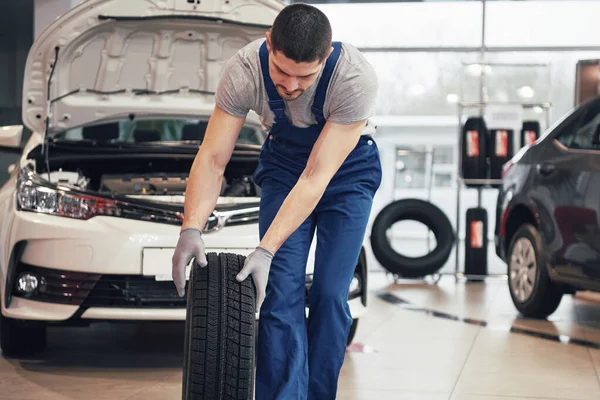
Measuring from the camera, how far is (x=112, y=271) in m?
4.33

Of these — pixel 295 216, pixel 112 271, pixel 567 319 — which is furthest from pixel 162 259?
pixel 567 319

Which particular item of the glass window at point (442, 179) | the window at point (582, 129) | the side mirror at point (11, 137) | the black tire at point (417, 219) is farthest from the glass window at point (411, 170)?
the side mirror at point (11, 137)

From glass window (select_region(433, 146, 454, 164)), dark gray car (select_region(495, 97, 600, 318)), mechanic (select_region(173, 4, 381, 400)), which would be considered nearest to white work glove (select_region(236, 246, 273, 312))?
mechanic (select_region(173, 4, 381, 400))

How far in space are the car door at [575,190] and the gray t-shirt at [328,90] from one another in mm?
3045

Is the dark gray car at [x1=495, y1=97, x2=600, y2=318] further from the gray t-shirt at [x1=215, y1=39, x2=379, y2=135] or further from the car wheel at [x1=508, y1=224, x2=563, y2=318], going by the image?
the gray t-shirt at [x1=215, y1=39, x2=379, y2=135]

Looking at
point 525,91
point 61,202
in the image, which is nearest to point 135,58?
point 61,202

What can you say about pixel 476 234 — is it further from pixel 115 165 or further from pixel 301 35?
pixel 301 35

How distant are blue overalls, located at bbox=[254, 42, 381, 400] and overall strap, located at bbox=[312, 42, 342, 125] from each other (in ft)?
0.17

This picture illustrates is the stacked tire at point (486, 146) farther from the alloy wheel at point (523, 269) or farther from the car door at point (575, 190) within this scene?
the car door at point (575, 190)

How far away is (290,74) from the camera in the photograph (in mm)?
2617

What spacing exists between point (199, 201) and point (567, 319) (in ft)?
14.7

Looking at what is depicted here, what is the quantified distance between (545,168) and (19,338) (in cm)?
333

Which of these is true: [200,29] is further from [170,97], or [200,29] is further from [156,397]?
[156,397]

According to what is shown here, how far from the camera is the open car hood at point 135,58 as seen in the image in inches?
194
